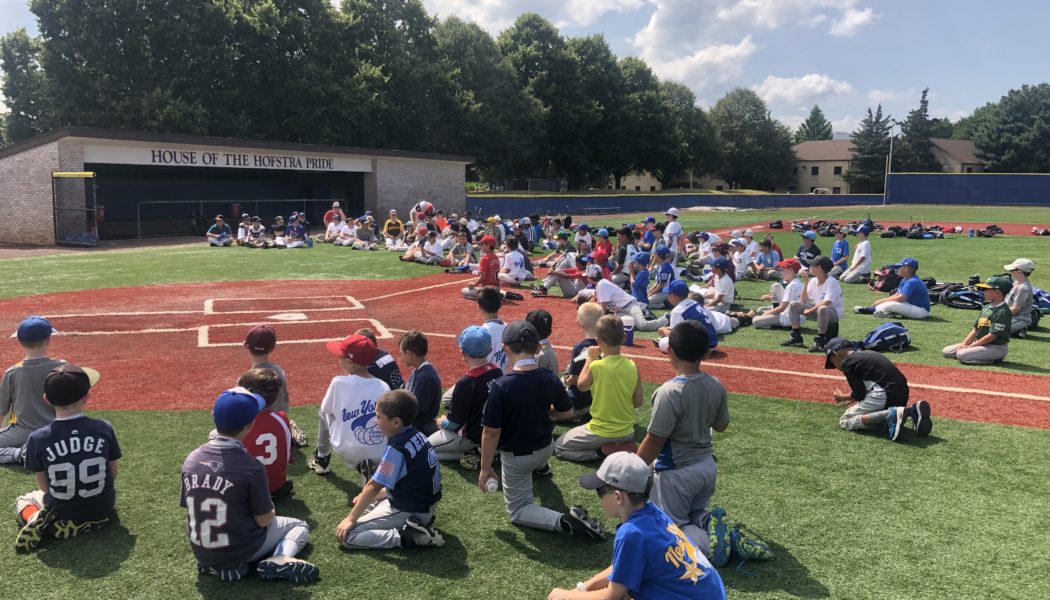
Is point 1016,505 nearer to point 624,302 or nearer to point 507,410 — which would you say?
point 507,410

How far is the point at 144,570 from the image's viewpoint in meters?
5.15

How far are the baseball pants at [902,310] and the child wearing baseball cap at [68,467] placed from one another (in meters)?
14.5

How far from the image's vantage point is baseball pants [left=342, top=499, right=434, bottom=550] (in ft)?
17.8

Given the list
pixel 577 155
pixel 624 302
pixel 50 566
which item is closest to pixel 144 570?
pixel 50 566

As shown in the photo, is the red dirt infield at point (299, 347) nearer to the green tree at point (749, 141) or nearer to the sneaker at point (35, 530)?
the sneaker at point (35, 530)

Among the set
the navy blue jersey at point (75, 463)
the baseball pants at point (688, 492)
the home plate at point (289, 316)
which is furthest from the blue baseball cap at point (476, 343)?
the home plate at point (289, 316)

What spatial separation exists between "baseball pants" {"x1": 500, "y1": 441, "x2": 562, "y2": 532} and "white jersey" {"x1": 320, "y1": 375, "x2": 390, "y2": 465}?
124 centimetres

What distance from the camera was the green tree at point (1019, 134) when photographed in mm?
81500

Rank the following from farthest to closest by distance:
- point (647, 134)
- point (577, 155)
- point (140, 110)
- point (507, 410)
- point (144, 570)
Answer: point (647, 134)
point (577, 155)
point (140, 110)
point (507, 410)
point (144, 570)

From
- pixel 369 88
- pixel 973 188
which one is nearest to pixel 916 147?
pixel 973 188

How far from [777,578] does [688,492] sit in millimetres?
827

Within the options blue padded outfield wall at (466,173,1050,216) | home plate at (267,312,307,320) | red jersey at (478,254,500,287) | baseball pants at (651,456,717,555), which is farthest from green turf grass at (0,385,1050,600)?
blue padded outfield wall at (466,173,1050,216)

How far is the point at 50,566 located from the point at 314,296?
1246cm

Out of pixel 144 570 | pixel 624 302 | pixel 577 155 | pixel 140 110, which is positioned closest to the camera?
pixel 144 570
